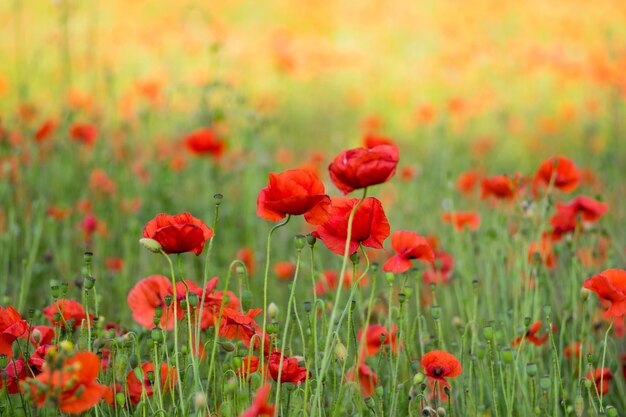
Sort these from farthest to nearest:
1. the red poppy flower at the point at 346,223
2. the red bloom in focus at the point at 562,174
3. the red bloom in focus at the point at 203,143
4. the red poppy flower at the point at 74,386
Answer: the red bloom in focus at the point at 203,143, the red bloom in focus at the point at 562,174, the red poppy flower at the point at 346,223, the red poppy flower at the point at 74,386

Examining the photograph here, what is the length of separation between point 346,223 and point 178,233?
0.90 feet

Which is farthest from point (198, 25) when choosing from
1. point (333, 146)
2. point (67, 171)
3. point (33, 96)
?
point (67, 171)

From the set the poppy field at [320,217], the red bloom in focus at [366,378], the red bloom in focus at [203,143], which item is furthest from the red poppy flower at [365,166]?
the red bloom in focus at [203,143]

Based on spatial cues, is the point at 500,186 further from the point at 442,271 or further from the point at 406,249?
the point at 406,249

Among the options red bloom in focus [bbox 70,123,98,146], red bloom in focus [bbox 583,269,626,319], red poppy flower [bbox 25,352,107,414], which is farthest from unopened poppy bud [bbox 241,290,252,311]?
red bloom in focus [bbox 70,123,98,146]

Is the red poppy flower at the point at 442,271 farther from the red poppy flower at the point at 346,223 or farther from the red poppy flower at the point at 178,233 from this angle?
the red poppy flower at the point at 178,233

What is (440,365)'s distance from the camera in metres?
1.40

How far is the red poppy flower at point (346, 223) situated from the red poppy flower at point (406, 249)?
14cm

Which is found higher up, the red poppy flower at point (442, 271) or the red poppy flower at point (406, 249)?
the red poppy flower at point (406, 249)

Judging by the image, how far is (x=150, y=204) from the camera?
3.14m

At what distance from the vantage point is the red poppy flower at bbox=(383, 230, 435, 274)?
1.53 metres

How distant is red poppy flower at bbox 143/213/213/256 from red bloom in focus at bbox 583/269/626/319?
681mm

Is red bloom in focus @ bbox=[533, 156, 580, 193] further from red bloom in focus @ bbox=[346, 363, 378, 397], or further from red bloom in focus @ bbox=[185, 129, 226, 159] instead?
red bloom in focus @ bbox=[185, 129, 226, 159]

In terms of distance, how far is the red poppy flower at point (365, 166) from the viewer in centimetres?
123
